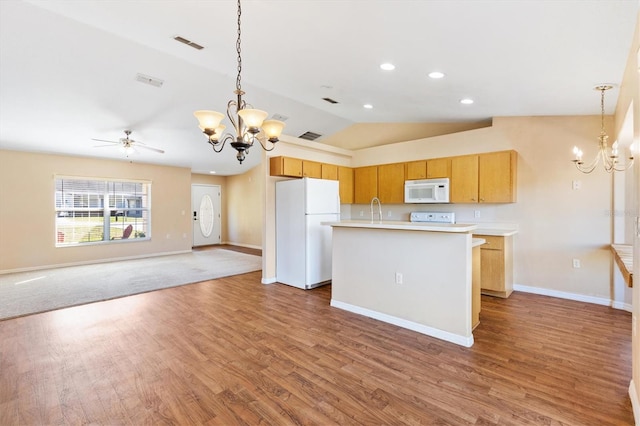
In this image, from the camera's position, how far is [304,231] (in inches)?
186

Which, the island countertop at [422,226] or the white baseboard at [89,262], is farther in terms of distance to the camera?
the white baseboard at [89,262]

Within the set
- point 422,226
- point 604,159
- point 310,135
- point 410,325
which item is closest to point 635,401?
point 410,325

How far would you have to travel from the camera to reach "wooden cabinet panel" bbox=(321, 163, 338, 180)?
5.64 metres

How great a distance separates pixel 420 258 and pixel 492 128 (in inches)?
111

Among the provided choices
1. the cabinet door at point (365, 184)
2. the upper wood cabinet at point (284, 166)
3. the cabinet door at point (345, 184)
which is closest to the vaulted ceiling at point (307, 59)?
the upper wood cabinet at point (284, 166)

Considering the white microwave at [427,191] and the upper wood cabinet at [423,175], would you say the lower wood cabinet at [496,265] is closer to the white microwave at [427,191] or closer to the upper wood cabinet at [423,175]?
the upper wood cabinet at [423,175]

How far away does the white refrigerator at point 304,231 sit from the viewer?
473 cm

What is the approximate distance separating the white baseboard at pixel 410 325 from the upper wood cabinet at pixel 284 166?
7.53ft

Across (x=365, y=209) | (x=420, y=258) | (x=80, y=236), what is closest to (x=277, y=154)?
(x=365, y=209)

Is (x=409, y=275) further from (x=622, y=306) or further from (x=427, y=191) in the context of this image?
(x=622, y=306)

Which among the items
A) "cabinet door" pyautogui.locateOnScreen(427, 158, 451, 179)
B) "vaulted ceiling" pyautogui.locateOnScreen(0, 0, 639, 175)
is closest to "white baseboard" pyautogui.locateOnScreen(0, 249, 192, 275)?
"vaulted ceiling" pyautogui.locateOnScreen(0, 0, 639, 175)

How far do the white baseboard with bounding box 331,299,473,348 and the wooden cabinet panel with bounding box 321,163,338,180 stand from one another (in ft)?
8.55

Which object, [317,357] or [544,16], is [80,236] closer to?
[317,357]

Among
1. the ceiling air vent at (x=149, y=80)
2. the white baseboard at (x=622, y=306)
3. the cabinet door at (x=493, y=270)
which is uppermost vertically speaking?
the ceiling air vent at (x=149, y=80)
